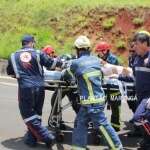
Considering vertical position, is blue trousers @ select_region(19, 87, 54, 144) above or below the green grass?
below

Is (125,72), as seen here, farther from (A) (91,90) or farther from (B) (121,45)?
(B) (121,45)

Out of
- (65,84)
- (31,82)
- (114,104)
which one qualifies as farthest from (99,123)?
(114,104)

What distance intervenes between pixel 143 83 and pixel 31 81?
6.00 ft

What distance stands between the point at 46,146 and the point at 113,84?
4.94ft

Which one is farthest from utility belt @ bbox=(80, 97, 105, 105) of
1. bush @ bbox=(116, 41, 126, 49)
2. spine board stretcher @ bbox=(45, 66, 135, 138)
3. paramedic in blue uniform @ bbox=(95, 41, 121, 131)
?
bush @ bbox=(116, 41, 126, 49)

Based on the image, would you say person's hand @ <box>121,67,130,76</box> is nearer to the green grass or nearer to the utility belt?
the utility belt

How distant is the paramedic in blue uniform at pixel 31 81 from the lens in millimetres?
10234

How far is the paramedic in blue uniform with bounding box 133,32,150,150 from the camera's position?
9.47 metres

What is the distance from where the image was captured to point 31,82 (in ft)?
33.6

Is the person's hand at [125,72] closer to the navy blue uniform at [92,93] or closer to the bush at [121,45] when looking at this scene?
the navy blue uniform at [92,93]

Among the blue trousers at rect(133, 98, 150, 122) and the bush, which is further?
the bush

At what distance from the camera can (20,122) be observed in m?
12.4

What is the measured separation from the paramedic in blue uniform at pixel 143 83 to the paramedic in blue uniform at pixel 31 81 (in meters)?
1.46

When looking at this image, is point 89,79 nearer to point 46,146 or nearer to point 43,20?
point 46,146
